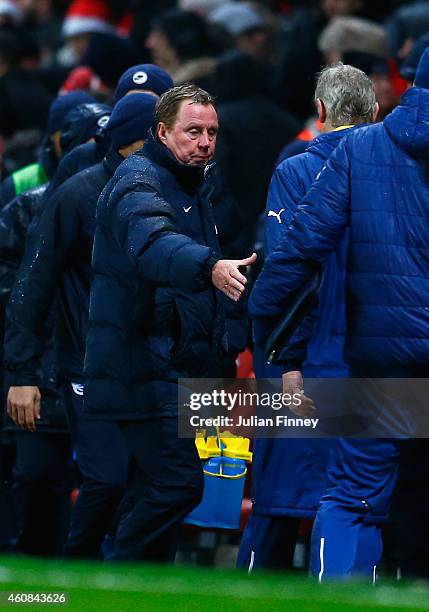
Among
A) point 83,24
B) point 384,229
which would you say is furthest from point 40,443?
point 83,24

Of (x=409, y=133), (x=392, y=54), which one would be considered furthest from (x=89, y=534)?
(x=392, y=54)

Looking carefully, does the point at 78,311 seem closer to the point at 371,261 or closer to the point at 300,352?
the point at 300,352

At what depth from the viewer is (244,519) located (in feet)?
32.0

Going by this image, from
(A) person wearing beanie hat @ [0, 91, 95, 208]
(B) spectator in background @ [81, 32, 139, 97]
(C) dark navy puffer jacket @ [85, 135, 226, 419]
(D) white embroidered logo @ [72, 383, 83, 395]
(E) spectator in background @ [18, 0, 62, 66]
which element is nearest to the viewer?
(C) dark navy puffer jacket @ [85, 135, 226, 419]

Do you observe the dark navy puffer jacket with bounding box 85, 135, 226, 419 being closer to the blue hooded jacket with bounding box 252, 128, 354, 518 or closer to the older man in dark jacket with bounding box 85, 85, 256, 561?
the older man in dark jacket with bounding box 85, 85, 256, 561

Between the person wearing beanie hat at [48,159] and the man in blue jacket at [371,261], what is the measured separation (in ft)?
9.22

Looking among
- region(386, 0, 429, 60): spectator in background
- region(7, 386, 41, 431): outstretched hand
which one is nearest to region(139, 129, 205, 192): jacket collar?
region(7, 386, 41, 431): outstretched hand

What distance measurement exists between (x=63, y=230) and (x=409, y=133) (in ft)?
6.20

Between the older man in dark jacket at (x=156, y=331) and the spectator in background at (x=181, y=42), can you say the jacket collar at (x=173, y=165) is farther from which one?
the spectator in background at (x=181, y=42)

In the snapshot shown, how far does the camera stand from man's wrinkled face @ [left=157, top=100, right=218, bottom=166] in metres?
7.79

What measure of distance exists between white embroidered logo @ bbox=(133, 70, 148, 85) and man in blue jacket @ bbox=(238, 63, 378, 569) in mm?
1312

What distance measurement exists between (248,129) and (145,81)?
2563mm

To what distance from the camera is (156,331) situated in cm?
775

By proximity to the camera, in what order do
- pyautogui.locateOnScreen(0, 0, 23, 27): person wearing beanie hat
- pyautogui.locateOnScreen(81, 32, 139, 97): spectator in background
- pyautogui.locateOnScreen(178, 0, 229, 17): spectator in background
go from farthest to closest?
1. pyautogui.locateOnScreen(0, 0, 23, 27): person wearing beanie hat
2. pyautogui.locateOnScreen(178, 0, 229, 17): spectator in background
3. pyautogui.locateOnScreen(81, 32, 139, 97): spectator in background
